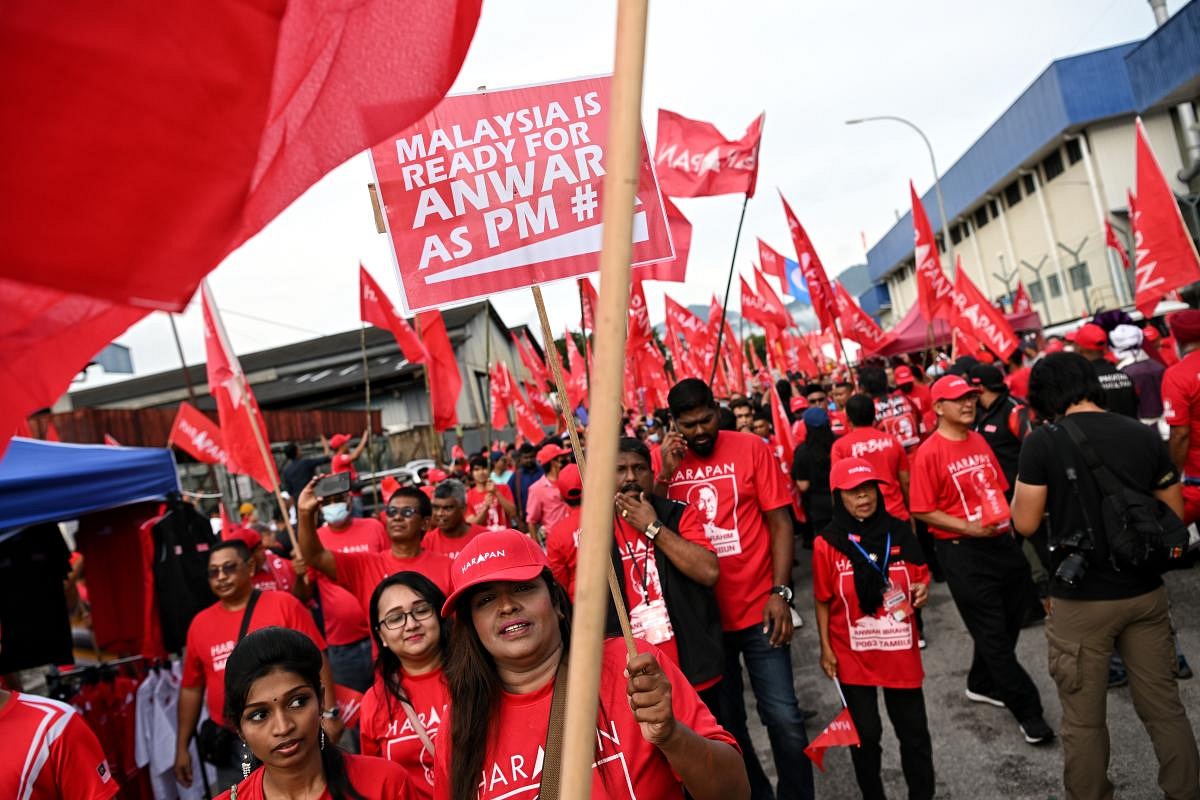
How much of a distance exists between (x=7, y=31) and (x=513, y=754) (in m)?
1.86

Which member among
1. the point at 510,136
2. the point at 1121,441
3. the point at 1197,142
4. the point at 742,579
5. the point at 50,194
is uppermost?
the point at 1197,142

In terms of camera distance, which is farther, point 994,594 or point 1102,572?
point 994,594

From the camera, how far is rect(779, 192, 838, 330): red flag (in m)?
10.9

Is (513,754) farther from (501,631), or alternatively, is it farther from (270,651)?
(270,651)

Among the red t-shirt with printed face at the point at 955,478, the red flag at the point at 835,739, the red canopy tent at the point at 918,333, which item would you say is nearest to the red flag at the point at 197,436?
the red t-shirt with printed face at the point at 955,478

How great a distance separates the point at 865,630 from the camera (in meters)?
4.34

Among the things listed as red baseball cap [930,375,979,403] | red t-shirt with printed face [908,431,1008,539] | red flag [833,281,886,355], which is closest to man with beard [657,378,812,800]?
red t-shirt with printed face [908,431,1008,539]

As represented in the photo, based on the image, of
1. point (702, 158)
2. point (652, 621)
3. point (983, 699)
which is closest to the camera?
point (652, 621)

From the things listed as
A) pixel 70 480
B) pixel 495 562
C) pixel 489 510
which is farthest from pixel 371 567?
pixel 489 510

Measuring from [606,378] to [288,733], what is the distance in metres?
2.15

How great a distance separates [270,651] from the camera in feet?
9.34

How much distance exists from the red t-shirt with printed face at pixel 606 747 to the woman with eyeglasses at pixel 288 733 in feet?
1.69

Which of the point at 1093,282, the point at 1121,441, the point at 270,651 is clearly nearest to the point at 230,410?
the point at 270,651

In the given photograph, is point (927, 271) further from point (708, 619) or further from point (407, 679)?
point (407, 679)
